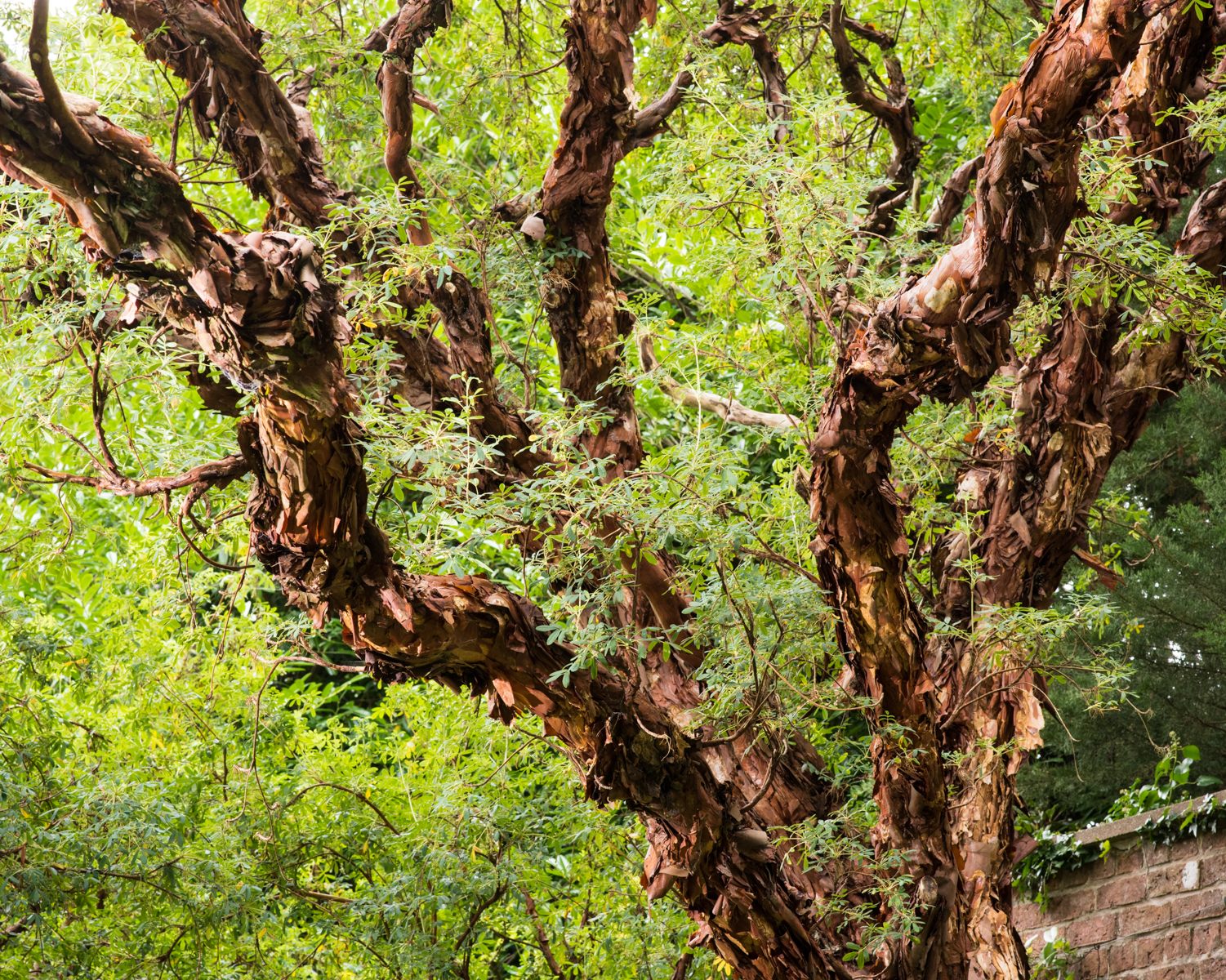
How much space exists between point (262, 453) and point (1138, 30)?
181cm

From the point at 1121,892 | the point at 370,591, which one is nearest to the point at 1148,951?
the point at 1121,892

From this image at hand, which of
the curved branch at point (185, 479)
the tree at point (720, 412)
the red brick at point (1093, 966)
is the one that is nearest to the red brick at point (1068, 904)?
the red brick at point (1093, 966)

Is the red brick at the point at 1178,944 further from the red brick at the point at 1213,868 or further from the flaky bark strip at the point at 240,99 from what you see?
the flaky bark strip at the point at 240,99

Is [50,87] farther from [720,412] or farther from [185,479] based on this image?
[720,412]

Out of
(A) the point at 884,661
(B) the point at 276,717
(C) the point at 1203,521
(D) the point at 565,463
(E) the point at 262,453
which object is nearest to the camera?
(E) the point at 262,453

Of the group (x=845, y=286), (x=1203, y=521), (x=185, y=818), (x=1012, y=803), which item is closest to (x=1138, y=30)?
(x=845, y=286)

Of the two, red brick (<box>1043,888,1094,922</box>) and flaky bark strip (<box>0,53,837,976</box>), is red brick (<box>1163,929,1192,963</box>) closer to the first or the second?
red brick (<box>1043,888,1094,922</box>)

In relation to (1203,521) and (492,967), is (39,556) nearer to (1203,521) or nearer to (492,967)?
(492,967)

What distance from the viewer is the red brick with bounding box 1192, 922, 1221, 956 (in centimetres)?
420

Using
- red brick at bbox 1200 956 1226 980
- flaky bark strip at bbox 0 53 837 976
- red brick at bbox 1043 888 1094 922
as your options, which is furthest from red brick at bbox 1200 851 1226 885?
flaky bark strip at bbox 0 53 837 976

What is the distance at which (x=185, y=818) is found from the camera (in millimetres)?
4062

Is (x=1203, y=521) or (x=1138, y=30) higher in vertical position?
(x=1203, y=521)

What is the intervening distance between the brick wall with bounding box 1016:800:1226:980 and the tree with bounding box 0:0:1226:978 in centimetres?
118

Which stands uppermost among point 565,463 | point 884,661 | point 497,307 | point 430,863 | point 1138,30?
point 497,307
